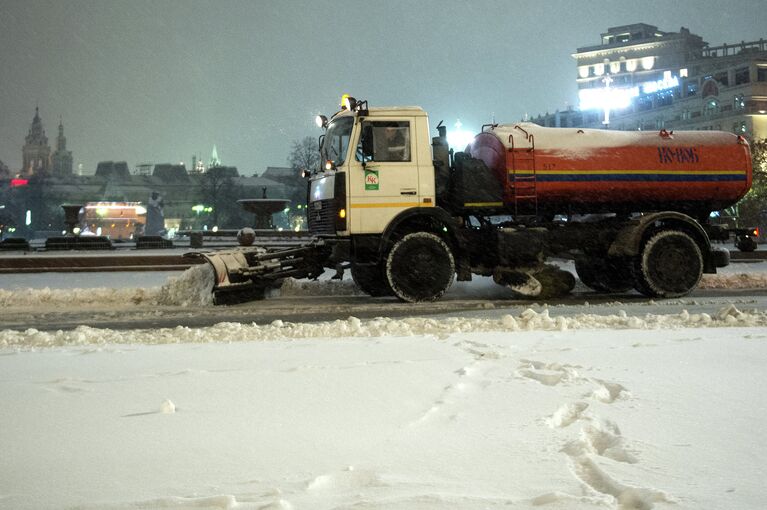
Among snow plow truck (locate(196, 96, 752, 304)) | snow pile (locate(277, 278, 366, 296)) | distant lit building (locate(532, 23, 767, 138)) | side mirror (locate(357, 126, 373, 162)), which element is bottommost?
snow pile (locate(277, 278, 366, 296))

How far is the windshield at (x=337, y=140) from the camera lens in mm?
11914

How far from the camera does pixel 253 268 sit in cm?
1250

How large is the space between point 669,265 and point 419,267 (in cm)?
454

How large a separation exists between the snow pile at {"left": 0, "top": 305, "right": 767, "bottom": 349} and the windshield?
3742mm

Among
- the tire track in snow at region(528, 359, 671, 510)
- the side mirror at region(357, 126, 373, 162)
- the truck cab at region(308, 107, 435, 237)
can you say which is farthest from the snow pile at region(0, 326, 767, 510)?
the side mirror at region(357, 126, 373, 162)

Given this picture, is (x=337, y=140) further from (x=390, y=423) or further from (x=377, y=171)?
(x=390, y=423)

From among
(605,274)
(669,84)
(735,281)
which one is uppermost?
(669,84)

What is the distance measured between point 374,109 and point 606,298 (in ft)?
17.7

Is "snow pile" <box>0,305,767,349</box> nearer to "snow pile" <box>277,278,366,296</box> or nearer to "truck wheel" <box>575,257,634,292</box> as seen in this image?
"truck wheel" <box>575,257,634,292</box>

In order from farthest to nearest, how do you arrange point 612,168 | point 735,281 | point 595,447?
1. point 735,281
2. point 612,168
3. point 595,447

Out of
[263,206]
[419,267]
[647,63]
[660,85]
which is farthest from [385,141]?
[647,63]

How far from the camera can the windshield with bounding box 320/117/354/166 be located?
39.1ft

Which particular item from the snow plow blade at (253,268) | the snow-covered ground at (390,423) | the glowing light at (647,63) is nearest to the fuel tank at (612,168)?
the snow plow blade at (253,268)

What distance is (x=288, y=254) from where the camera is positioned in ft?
42.1
